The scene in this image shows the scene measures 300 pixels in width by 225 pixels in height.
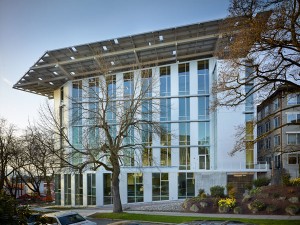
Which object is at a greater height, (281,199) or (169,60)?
(169,60)

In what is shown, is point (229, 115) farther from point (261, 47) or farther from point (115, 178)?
point (261, 47)

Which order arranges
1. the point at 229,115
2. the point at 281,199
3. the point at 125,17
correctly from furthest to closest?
the point at 229,115 < the point at 281,199 < the point at 125,17

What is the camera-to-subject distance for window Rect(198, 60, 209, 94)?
39.6 metres

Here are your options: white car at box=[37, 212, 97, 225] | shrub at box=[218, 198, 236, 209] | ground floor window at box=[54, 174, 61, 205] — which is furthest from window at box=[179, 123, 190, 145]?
white car at box=[37, 212, 97, 225]

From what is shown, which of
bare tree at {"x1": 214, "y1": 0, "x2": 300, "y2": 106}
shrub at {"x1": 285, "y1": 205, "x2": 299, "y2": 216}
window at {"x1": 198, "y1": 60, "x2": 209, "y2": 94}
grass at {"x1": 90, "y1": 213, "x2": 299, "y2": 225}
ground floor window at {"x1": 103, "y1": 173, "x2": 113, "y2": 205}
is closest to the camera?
bare tree at {"x1": 214, "y1": 0, "x2": 300, "y2": 106}

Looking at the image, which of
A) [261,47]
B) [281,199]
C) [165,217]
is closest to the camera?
[261,47]

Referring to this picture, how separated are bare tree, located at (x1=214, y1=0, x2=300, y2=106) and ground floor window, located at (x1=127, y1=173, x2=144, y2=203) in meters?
24.4

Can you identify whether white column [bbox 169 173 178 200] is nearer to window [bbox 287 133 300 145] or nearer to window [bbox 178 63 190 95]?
window [bbox 178 63 190 95]

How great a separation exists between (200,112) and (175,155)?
6.07 meters

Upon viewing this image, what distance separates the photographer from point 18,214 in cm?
573

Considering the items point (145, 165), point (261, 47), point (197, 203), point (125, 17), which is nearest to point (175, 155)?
point (145, 165)

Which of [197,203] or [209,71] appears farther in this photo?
[209,71]

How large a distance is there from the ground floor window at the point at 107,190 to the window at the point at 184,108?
1167 centimetres

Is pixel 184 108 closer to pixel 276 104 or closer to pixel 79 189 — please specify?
pixel 276 104
